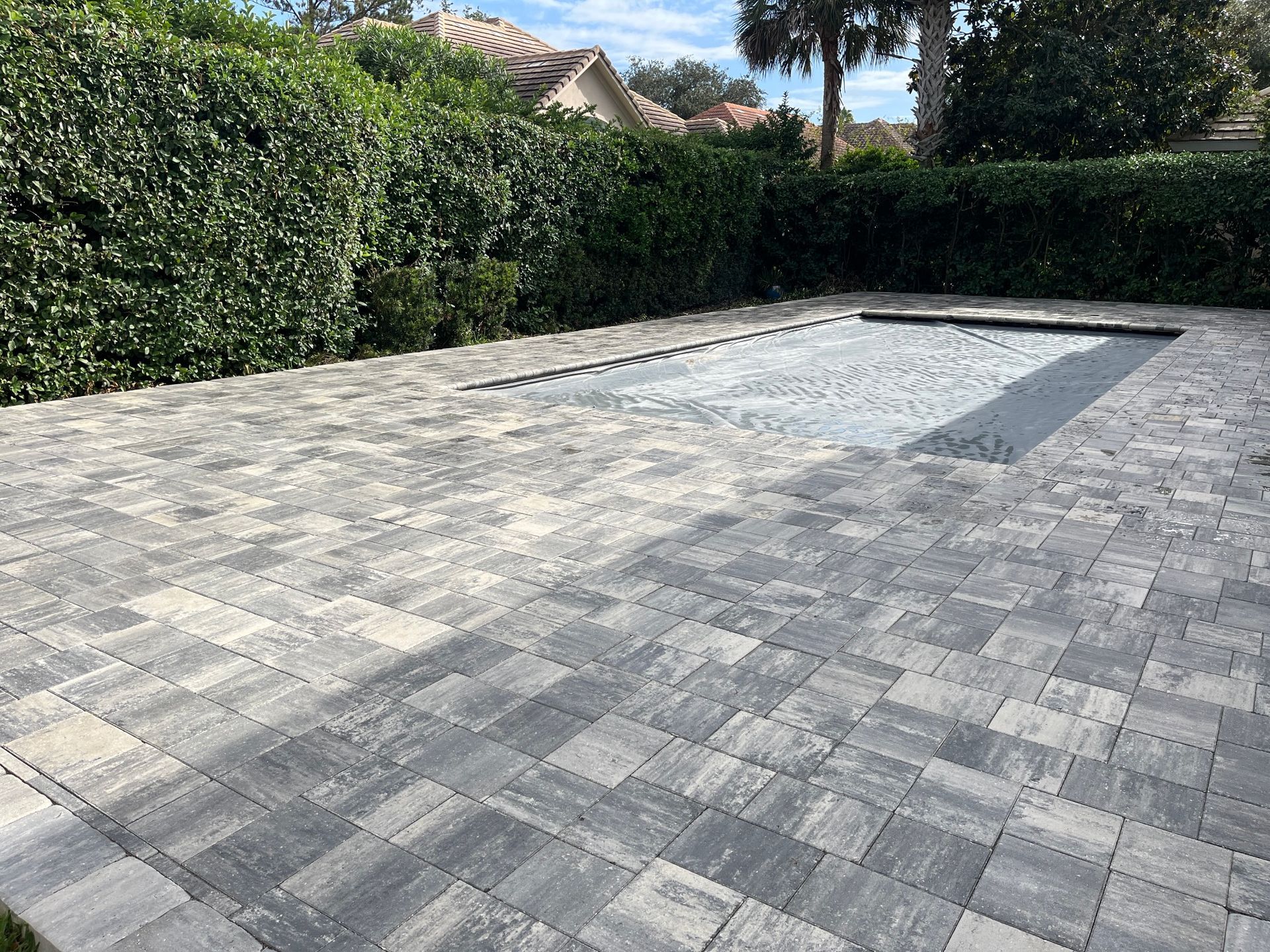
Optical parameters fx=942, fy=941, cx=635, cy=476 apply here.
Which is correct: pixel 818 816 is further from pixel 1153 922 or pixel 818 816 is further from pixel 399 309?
pixel 399 309

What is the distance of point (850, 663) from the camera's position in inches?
128

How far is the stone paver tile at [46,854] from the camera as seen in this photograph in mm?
2162

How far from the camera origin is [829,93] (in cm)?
2503

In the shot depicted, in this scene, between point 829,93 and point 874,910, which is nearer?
point 874,910

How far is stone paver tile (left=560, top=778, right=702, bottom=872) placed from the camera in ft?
7.54

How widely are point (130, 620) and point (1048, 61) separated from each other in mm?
20896

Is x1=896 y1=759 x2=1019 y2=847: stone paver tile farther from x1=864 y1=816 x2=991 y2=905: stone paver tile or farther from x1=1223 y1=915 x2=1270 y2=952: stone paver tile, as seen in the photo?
x1=1223 y1=915 x2=1270 y2=952: stone paver tile

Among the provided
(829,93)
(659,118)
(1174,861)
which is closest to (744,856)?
(1174,861)

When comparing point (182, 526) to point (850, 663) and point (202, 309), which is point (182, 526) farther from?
point (202, 309)

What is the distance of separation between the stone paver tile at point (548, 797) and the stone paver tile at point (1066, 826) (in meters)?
1.08

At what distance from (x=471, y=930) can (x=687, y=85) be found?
60348 mm

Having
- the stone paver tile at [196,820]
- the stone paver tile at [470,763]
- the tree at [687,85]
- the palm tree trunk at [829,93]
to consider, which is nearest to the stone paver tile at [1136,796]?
the stone paver tile at [470,763]

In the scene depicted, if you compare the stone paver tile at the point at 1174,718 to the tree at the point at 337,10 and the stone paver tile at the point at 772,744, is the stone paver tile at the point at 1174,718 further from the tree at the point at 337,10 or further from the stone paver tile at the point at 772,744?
the tree at the point at 337,10

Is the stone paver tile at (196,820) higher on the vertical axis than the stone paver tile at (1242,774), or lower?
lower
